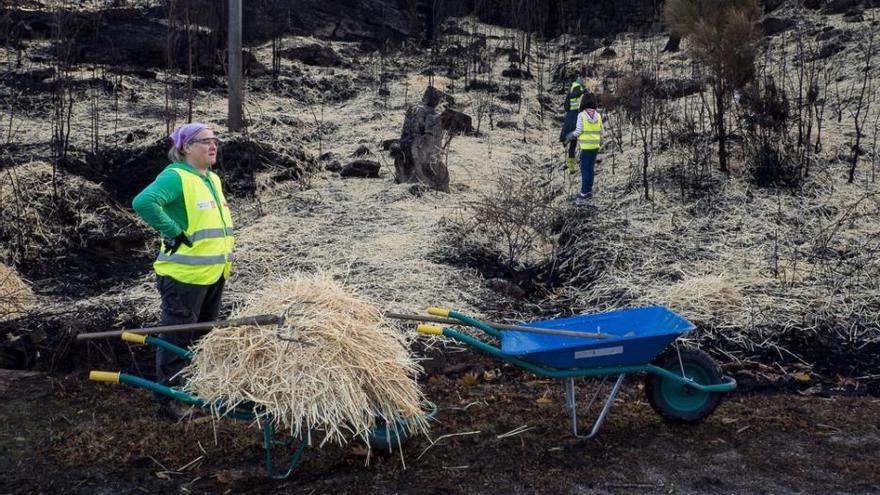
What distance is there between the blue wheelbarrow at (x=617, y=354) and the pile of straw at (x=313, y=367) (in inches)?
13.2

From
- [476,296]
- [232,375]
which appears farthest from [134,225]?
[232,375]

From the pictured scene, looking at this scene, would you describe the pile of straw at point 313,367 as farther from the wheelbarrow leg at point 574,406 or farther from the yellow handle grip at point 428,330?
the wheelbarrow leg at point 574,406

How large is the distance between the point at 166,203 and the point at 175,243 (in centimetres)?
23

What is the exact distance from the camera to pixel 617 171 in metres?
10.4

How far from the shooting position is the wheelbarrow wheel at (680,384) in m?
4.26

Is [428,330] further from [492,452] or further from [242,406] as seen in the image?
[242,406]

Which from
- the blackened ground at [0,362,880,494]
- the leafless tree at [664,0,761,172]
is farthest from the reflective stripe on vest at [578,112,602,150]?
the blackened ground at [0,362,880,494]

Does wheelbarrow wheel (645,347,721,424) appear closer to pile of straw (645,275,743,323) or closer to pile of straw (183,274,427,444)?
pile of straw (183,274,427,444)

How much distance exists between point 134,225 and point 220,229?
427 cm

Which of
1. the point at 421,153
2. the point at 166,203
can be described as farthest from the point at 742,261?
the point at 166,203

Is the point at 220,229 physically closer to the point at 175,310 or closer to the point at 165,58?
the point at 175,310

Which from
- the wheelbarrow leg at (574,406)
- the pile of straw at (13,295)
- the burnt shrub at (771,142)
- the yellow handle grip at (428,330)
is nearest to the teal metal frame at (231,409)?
the yellow handle grip at (428,330)

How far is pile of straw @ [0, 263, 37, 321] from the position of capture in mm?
6229

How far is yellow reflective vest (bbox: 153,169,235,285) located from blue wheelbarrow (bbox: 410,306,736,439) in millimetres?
1294
